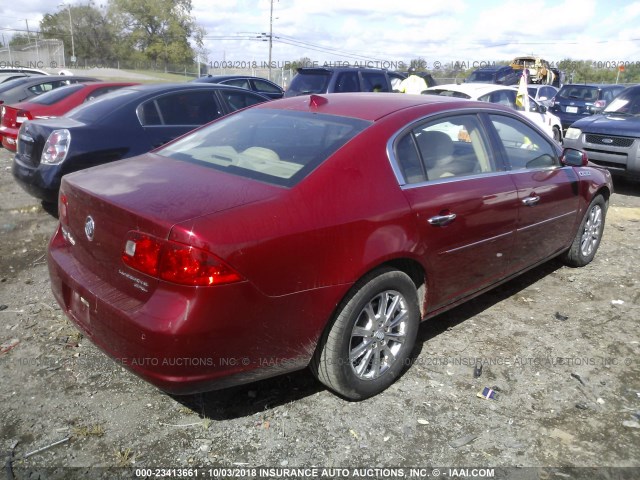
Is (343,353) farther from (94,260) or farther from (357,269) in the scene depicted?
(94,260)

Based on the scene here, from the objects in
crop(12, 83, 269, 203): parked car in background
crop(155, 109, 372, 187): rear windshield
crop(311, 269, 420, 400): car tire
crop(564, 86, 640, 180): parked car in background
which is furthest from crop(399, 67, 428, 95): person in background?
crop(311, 269, 420, 400): car tire

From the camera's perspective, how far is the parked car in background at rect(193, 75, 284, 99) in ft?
41.7

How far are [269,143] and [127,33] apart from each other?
7807 cm

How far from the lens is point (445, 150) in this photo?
3.47m

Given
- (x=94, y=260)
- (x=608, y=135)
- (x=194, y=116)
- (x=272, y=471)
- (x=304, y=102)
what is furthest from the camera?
(x=608, y=135)

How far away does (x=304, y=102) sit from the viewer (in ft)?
12.3

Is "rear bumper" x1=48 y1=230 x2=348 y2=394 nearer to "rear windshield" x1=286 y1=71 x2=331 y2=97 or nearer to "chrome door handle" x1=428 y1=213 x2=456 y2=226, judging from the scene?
"chrome door handle" x1=428 y1=213 x2=456 y2=226

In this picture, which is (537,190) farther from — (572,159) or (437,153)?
(437,153)

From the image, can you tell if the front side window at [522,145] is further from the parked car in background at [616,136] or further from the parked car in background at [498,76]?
the parked car in background at [498,76]

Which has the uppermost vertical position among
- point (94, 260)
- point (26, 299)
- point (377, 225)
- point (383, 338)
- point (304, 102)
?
point (304, 102)

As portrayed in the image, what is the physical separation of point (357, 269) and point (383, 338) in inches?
22.3

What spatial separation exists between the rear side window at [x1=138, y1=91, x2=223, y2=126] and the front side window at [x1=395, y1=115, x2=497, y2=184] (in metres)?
3.77

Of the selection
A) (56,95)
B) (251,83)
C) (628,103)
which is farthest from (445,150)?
(251,83)

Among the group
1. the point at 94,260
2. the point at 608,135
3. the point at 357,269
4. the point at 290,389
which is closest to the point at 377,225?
the point at 357,269
